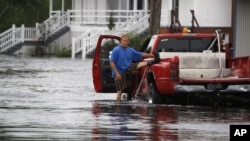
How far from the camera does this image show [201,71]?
858 inches

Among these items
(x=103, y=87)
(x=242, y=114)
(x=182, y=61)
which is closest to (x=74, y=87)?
(x=103, y=87)

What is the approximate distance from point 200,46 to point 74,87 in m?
6.93

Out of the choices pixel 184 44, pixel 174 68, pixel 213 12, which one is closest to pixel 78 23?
pixel 213 12

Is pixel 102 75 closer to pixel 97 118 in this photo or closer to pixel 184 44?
pixel 184 44

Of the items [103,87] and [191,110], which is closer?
[191,110]

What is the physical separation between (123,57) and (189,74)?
1526 millimetres

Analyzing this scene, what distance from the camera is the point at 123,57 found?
22.2 m

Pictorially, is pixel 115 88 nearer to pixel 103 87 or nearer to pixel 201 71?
pixel 103 87

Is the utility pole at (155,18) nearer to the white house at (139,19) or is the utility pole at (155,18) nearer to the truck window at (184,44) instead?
the white house at (139,19)

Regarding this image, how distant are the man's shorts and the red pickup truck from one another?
0.20 meters

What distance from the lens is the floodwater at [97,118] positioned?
1467cm

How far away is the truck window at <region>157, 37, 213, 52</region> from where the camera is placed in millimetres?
22688

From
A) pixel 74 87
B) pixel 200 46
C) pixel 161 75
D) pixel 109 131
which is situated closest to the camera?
pixel 109 131

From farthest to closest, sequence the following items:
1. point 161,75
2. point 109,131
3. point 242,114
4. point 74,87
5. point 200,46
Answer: point 74,87
point 200,46
point 161,75
point 242,114
point 109,131
